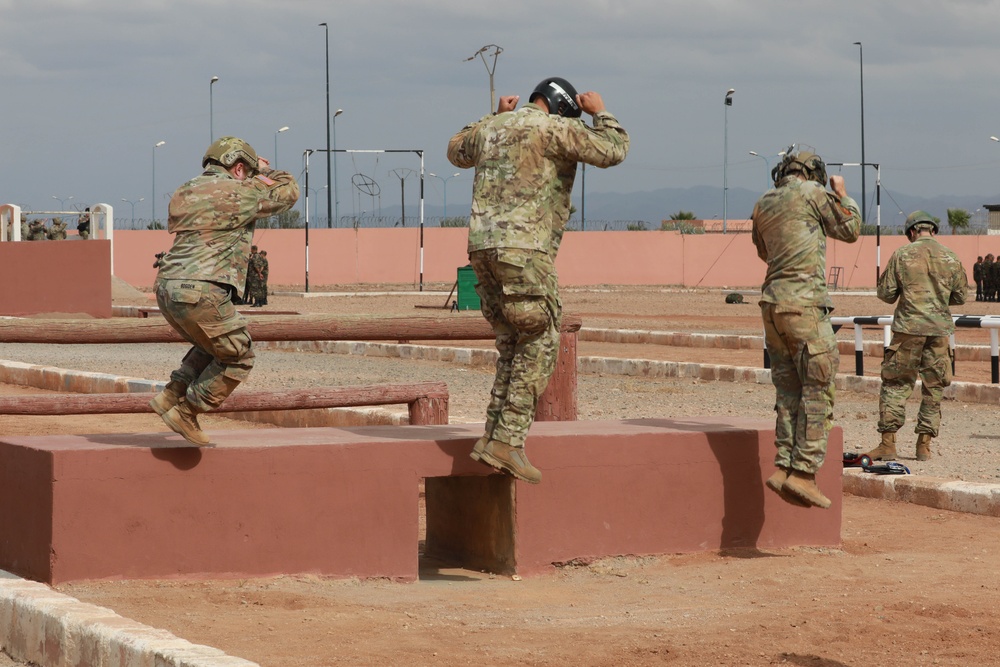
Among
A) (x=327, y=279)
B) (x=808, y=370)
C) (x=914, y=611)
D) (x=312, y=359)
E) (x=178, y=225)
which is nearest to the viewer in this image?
(x=914, y=611)

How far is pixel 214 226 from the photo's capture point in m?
6.04

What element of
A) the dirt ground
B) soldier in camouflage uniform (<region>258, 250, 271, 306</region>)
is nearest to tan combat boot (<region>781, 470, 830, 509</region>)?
the dirt ground

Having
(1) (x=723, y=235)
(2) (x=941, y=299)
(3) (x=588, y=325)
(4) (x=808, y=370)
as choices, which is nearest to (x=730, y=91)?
(1) (x=723, y=235)

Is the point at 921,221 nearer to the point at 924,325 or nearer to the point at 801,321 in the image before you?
the point at 924,325

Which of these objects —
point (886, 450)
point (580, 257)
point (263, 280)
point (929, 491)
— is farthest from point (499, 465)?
point (580, 257)

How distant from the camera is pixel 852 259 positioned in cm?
5731

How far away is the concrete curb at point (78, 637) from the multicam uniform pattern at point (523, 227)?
2.03 metres

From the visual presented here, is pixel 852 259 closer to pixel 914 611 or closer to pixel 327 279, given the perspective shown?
pixel 327 279

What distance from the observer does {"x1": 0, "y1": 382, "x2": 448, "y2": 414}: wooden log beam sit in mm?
8953

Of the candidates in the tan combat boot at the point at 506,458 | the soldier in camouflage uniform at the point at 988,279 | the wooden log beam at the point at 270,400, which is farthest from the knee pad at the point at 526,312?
the soldier in camouflage uniform at the point at 988,279

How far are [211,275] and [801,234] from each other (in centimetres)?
294

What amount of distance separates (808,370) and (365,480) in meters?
2.23

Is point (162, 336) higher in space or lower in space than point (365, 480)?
higher

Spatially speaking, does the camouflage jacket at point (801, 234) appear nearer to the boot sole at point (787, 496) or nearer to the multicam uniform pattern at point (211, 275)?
the boot sole at point (787, 496)
